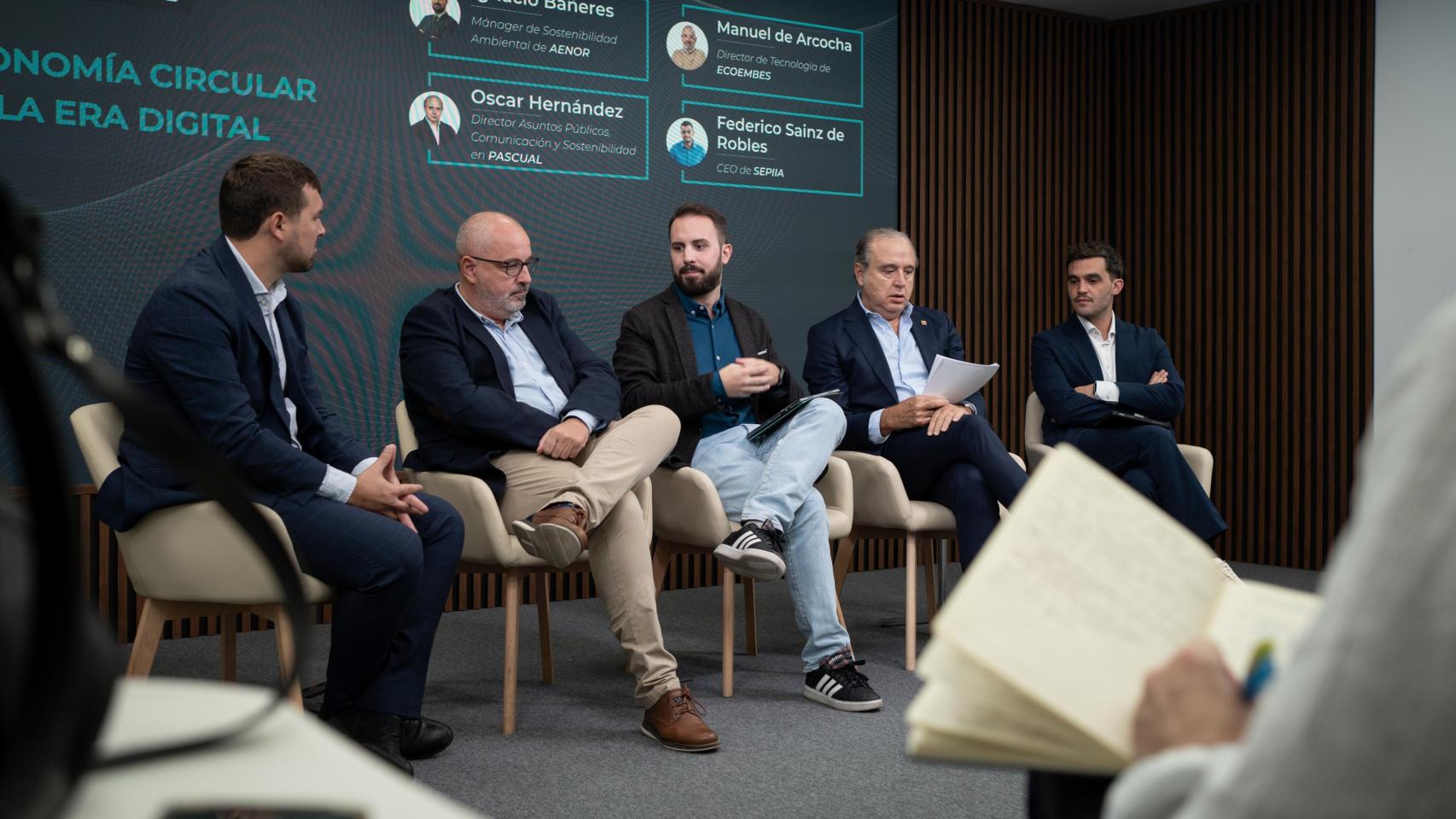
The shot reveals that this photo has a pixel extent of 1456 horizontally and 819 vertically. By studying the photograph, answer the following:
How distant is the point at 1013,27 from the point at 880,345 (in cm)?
298

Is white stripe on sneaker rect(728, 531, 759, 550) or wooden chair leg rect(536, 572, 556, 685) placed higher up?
white stripe on sneaker rect(728, 531, 759, 550)

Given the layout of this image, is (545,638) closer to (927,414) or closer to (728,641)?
(728,641)

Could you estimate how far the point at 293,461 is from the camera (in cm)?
270

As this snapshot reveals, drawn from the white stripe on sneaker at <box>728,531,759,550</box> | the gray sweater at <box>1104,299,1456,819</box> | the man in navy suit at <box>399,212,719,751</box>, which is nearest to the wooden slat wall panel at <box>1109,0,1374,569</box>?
the white stripe on sneaker at <box>728,531,759,550</box>

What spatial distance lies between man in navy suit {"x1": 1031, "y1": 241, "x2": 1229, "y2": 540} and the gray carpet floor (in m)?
1.00

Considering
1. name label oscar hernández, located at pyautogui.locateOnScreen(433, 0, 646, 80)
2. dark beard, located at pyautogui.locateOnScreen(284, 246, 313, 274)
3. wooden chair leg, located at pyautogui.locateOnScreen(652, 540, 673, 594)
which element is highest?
name label oscar hernández, located at pyautogui.locateOnScreen(433, 0, 646, 80)

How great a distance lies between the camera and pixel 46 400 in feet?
1.51

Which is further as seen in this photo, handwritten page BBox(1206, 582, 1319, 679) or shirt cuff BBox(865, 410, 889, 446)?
shirt cuff BBox(865, 410, 889, 446)

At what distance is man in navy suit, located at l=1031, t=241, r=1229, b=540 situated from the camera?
4.61m

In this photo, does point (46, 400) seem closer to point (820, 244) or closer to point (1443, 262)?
point (820, 244)

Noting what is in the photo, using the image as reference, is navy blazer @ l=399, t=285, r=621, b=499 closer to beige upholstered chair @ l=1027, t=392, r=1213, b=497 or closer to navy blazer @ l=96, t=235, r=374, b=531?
navy blazer @ l=96, t=235, r=374, b=531

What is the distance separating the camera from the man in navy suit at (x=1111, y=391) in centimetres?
461

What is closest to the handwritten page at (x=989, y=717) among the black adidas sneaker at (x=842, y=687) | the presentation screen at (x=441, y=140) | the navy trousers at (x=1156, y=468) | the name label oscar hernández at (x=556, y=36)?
the black adidas sneaker at (x=842, y=687)

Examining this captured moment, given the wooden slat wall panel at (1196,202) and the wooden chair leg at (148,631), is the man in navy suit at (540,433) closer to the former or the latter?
the wooden chair leg at (148,631)
